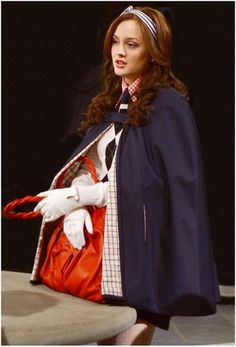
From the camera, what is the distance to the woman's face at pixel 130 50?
3.68 ft

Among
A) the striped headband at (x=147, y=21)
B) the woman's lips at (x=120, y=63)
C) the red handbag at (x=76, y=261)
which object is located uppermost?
the striped headband at (x=147, y=21)

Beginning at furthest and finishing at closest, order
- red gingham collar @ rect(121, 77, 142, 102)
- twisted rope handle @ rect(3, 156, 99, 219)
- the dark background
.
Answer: the dark background < red gingham collar @ rect(121, 77, 142, 102) < twisted rope handle @ rect(3, 156, 99, 219)

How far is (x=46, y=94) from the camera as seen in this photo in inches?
77.2

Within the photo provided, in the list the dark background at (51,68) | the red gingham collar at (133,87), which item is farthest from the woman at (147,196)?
the dark background at (51,68)

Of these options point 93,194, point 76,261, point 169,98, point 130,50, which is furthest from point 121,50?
point 76,261

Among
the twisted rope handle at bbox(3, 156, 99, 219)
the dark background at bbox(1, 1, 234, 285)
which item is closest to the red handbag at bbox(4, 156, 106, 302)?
the twisted rope handle at bbox(3, 156, 99, 219)

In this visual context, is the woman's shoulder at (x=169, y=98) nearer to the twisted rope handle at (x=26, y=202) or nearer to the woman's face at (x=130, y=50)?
the woman's face at (x=130, y=50)

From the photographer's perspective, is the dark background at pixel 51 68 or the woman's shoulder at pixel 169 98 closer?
the woman's shoulder at pixel 169 98

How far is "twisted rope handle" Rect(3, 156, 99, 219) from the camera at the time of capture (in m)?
1.03

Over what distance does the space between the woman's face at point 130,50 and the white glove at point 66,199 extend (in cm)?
22

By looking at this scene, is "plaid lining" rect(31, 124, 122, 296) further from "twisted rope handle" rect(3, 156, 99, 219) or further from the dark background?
the dark background

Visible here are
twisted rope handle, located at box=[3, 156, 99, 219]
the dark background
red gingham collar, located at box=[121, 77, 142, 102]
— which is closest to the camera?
twisted rope handle, located at box=[3, 156, 99, 219]

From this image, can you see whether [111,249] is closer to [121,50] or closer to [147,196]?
[147,196]

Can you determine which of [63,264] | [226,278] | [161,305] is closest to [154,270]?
[161,305]
